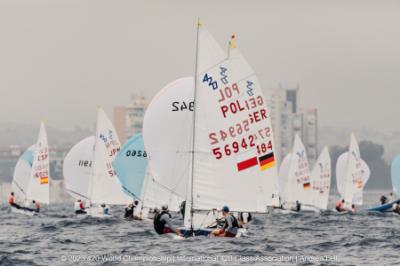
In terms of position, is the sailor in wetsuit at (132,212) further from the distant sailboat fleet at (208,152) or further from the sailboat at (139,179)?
the sailboat at (139,179)

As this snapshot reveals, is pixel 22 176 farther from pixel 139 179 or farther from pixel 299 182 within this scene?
pixel 139 179

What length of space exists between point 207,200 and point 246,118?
3199mm

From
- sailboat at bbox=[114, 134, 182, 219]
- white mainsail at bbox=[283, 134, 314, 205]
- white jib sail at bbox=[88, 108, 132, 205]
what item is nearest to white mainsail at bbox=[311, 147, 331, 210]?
white mainsail at bbox=[283, 134, 314, 205]

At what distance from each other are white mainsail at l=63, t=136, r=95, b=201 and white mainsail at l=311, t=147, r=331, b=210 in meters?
23.9

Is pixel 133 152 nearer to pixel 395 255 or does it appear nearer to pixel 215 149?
pixel 215 149

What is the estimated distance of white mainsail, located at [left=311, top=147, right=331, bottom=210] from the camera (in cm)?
8488

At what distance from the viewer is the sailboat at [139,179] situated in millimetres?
49312

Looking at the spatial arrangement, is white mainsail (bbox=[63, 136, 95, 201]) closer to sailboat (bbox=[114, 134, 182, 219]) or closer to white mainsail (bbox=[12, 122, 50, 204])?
white mainsail (bbox=[12, 122, 50, 204])

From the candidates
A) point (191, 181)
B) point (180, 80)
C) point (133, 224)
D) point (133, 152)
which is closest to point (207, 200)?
point (191, 181)

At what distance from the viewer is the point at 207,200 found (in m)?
33.4

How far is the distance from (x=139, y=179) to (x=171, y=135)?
41.0ft

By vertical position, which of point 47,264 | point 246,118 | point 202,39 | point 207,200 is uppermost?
point 202,39

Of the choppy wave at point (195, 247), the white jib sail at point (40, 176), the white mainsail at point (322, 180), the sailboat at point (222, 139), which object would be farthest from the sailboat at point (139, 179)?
the white mainsail at point (322, 180)

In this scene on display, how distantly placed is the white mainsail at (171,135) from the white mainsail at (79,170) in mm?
25248
